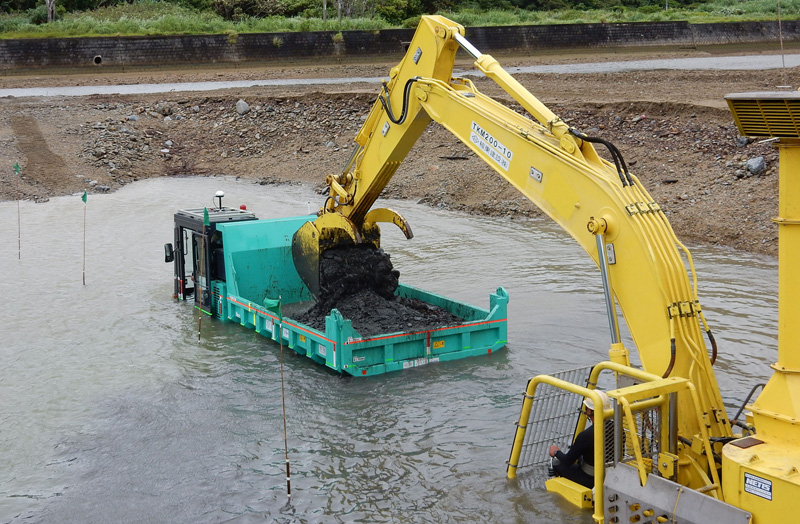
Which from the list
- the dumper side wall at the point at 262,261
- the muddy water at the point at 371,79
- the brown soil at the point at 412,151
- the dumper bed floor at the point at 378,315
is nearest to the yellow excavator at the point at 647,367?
the dumper bed floor at the point at 378,315

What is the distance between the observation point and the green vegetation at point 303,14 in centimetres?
4262

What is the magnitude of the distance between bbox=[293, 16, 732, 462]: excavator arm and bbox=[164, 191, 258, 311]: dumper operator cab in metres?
3.13

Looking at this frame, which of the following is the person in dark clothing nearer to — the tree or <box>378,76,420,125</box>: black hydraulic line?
<box>378,76,420,125</box>: black hydraulic line

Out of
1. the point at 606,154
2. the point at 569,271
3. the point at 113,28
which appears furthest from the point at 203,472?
the point at 113,28

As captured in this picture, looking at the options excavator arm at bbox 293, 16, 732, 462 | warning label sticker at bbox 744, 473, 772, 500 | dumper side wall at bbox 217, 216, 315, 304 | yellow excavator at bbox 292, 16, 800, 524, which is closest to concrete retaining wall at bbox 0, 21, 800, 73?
dumper side wall at bbox 217, 216, 315, 304

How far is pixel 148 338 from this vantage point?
1224cm

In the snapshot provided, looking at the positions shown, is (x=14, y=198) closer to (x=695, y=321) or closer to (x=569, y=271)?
(x=569, y=271)

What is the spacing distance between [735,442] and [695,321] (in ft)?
3.45

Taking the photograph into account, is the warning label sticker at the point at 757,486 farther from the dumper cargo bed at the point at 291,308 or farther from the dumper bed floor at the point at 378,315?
the dumper bed floor at the point at 378,315

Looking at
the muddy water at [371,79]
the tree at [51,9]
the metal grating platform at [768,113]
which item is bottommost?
the metal grating platform at [768,113]

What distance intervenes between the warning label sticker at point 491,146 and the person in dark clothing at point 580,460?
2.35 m

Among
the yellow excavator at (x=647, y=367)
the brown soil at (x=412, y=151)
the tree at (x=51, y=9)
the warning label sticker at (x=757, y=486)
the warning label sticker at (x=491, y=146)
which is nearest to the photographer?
the warning label sticker at (x=757, y=486)

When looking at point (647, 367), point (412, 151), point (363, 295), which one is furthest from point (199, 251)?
point (412, 151)

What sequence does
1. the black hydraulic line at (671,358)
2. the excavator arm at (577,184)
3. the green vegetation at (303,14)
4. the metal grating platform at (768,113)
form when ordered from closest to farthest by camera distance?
the metal grating platform at (768,113)
the black hydraulic line at (671,358)
the excavator arm at (577,184)
the green vegetation at (303,14)
